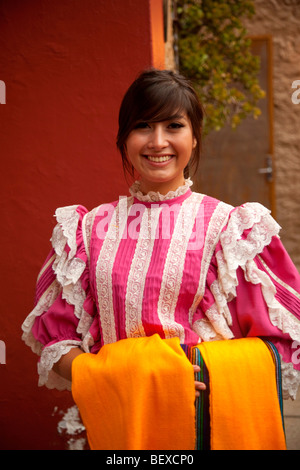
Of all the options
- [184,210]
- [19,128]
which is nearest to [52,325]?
[184,210]

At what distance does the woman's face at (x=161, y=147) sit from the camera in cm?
152

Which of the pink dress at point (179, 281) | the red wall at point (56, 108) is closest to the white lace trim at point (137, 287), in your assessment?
the pink dress at point (179, 281)

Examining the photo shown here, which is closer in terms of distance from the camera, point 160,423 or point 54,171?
point 160,423

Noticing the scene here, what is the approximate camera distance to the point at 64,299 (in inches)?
64.8

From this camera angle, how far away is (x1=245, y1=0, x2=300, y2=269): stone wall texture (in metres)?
5.34

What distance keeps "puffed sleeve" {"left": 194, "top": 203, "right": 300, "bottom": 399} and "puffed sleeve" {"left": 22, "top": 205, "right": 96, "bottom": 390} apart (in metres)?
0.35

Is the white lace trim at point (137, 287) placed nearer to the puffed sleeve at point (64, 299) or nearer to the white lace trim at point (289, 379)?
the puffed sleeve at point (64, 299)

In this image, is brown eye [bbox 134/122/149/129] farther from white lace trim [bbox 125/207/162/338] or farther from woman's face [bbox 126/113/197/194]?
white lace trim [bbox 125/207/162/338]

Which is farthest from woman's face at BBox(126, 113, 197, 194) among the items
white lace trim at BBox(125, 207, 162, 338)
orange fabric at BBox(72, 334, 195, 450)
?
orange fabric at BBox(72, 334, 195, 450)

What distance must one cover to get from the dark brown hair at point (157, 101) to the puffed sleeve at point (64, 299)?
0.33 m

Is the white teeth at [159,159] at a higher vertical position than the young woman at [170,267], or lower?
higher
